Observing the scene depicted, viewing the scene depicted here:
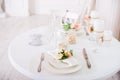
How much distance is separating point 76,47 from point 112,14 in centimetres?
135

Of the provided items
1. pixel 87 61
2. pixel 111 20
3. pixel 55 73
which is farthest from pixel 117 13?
pixel 55 73

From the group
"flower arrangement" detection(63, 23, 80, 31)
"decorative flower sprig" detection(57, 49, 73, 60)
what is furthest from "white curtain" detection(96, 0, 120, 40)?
"decorative flower sprig" detection(57, 49, 73, 60)

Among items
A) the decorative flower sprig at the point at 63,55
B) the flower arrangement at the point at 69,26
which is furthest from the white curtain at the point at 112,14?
the decorative flower sprig at the point at 63,55

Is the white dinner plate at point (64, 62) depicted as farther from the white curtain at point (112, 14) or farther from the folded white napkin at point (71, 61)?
the white curtain at point (112, 14)

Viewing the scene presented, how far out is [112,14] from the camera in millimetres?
2646

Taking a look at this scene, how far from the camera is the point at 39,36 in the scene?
65.7 inches

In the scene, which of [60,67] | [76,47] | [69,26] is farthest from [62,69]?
[69,26]

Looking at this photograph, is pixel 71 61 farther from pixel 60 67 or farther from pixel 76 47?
pixel 76 47

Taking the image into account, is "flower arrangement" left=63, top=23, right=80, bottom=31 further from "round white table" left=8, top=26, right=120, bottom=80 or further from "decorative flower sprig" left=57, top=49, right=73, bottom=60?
"decorative flower sprig" left=57, top=49, right=73, bottom=60

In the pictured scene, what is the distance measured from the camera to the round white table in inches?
43.2

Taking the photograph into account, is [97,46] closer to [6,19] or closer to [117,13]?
[117,13]

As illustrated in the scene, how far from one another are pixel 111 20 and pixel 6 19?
8.17ft

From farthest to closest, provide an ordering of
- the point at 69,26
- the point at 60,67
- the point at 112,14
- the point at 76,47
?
the point at 112,14 → the point at 69,26 → the point at 76,47 → the point at 60,67

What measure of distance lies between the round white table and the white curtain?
1.15m
